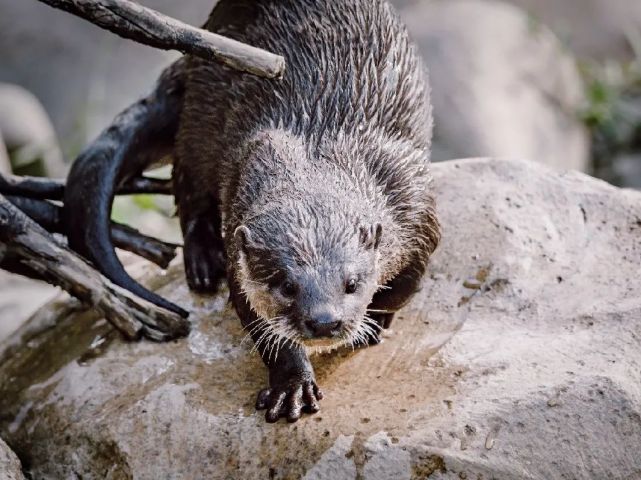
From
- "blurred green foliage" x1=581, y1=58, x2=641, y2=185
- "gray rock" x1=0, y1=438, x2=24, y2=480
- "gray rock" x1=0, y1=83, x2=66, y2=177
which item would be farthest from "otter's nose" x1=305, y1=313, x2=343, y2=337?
"blurred green foliage" x1=581, y1=58, x2=641, y2=185

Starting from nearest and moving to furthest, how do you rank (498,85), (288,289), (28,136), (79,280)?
(288,289), (79,280), (498,85), (28,136)

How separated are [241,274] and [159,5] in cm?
544

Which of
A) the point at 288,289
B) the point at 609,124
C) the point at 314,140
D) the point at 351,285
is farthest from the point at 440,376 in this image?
the point at 609,124

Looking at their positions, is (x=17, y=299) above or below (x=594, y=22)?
below

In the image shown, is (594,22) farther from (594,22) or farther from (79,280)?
(79,280)

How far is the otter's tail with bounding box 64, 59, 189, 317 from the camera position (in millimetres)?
3572

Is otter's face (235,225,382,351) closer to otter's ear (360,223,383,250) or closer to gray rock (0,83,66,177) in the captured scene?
otter's ear (360,223,383,250)

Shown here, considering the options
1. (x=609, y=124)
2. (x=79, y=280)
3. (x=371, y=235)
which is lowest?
(x=609, y=124)

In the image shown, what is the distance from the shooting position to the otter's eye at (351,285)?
8.84 ft

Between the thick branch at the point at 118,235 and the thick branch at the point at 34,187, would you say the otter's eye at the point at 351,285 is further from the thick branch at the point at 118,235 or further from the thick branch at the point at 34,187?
the thick branch at the point at 34,187

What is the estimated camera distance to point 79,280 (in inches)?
129

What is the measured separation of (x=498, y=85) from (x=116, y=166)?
11.2 ft

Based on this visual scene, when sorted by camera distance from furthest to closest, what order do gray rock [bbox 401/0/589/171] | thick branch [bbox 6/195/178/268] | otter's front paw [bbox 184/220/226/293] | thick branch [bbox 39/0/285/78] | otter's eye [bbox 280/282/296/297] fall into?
gray rock [bbox 401/0/589/171], thick branch [bbox 6/195/178/268], otter's front paw [bbox 184/220/226/293], otter's eye [bbox 280/282/296/297], thick branch [bbox 39/0/285/78]

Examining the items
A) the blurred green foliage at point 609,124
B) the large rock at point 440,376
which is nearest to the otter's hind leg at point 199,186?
the large rock at point 440,376
